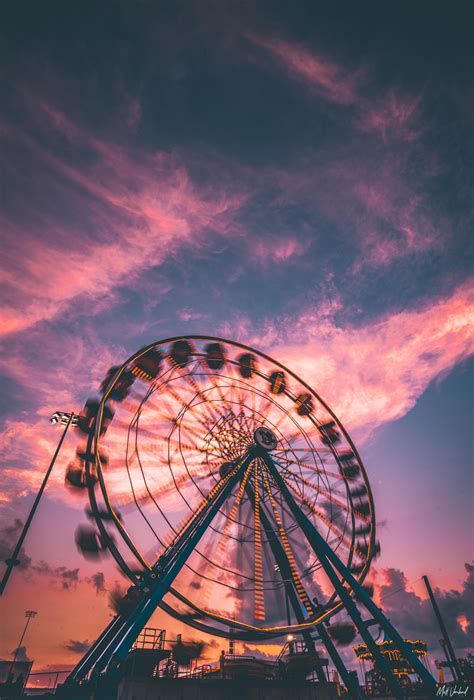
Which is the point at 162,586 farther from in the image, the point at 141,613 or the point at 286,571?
the point at 286,571

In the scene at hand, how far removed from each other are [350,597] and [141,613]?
858 centimetres

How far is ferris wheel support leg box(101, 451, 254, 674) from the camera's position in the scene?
8.45 m

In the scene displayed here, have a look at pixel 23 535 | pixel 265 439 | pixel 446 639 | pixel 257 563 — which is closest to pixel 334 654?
pixel 257 563

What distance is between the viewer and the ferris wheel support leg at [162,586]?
8.45m

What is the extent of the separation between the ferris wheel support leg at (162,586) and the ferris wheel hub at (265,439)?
2.32 m

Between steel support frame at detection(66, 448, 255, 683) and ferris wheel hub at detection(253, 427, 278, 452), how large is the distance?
3.28 metres

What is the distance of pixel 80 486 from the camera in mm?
11930

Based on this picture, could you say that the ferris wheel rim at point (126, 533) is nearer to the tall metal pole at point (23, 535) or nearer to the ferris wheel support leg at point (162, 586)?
the ferris wheel support leg at point (162, 586)

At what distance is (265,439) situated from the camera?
646 inches

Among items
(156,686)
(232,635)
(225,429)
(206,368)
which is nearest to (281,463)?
(225,429)

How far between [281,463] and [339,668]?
8.26 meters

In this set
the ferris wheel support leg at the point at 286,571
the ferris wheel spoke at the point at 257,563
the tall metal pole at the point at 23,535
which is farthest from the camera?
the ferris wheel support leg at the point at 286,571

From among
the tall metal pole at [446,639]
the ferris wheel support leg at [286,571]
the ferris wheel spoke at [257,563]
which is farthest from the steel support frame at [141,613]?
the tall metal pole at [446,639]

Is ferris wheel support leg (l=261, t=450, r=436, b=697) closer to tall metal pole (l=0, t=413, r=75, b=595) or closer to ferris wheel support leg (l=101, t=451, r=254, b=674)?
ferris wheel support leg (l=101, t=451, r=254, b=674)
